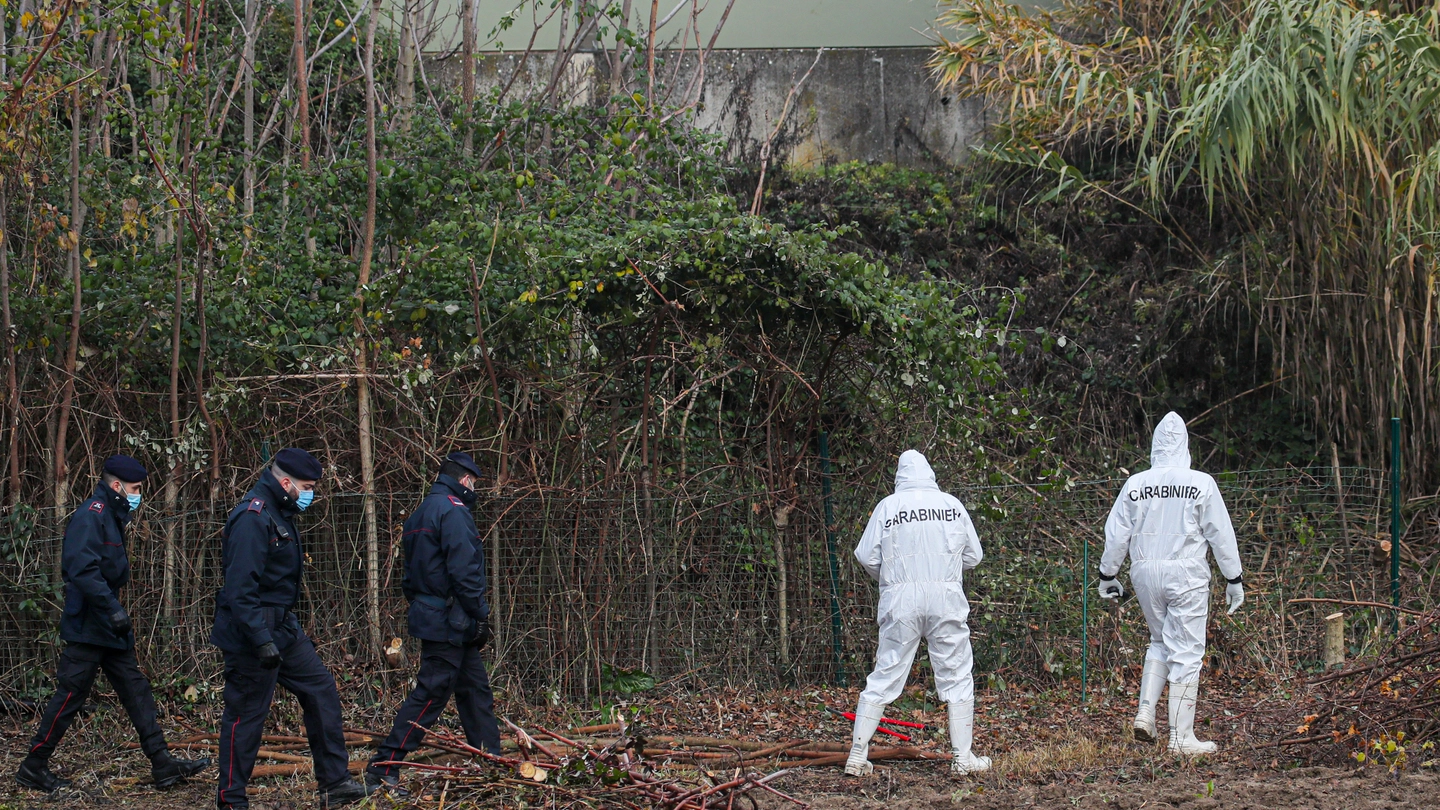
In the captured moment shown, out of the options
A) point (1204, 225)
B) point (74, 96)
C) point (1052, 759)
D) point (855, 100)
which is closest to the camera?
point (1052, 759)

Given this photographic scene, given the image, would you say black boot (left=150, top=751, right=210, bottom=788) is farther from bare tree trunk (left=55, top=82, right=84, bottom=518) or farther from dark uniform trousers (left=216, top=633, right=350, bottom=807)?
bare tree trunk (left=55, top=82, right=84, bottom=518)

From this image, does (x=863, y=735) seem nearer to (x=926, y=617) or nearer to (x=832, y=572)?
(x=926, y=617)

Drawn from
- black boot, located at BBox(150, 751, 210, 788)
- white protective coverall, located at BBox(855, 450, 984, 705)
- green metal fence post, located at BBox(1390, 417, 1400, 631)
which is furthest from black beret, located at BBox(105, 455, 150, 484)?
green metal fence post, located at BBox(1390, 417, 1400, 631)

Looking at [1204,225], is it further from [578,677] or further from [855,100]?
[578,677]

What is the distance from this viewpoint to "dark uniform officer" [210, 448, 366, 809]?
16.4 feet

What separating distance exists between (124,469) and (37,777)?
5.05 feet

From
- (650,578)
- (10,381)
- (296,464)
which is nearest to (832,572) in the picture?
(650,578)

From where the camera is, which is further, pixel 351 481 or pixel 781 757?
pixel 351 481

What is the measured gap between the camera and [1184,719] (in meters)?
5.88

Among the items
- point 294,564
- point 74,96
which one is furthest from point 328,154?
point 294,564

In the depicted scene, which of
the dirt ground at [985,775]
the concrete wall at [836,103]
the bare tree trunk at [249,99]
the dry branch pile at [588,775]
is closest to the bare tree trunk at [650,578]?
the dirt ground at [985,775]

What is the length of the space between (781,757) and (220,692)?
3330 millimetres

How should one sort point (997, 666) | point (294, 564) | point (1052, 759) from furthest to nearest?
point (997, 666), point (1052, 759), point (294, 564)

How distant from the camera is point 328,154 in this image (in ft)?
32.2
